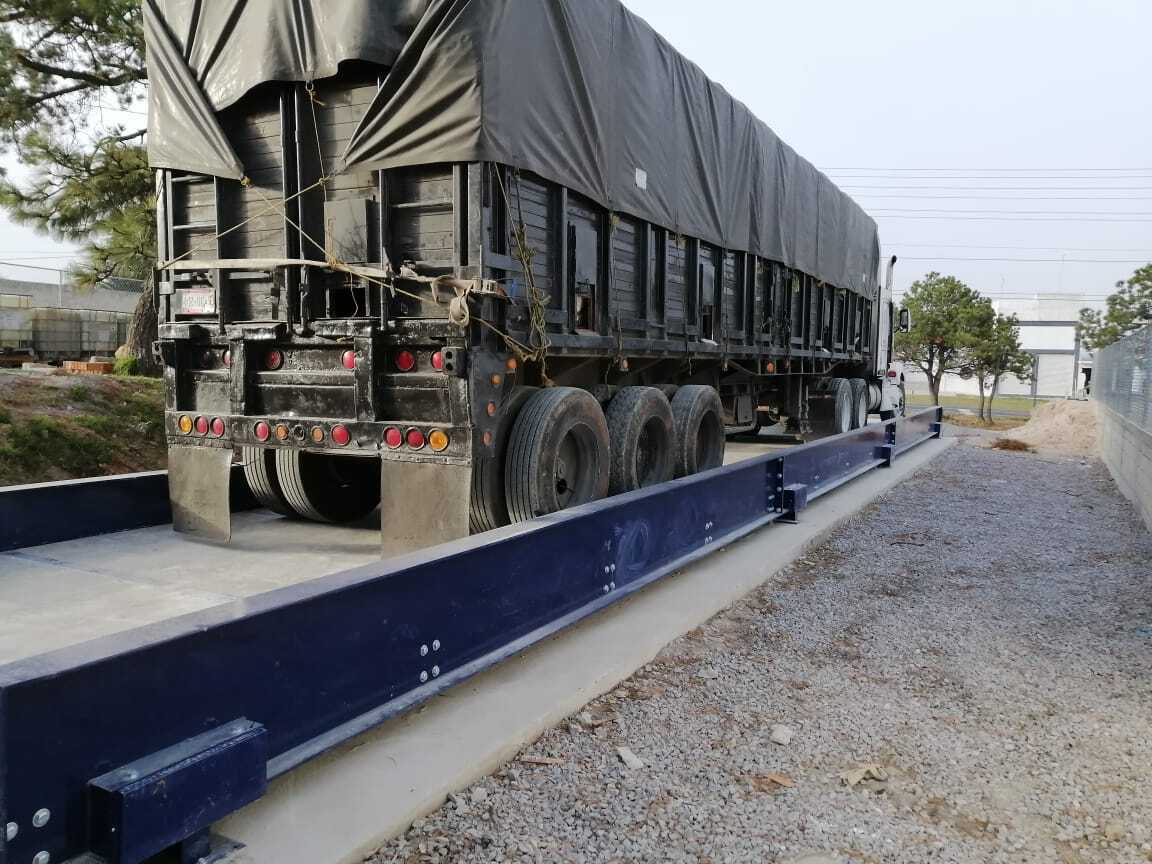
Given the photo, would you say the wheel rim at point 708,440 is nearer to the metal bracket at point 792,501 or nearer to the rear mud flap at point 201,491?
the metal bracket at point 792,501

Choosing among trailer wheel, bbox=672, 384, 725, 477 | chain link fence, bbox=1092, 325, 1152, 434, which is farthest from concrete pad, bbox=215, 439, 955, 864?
chain link fence, bbox=1092, 325, 1152, 434

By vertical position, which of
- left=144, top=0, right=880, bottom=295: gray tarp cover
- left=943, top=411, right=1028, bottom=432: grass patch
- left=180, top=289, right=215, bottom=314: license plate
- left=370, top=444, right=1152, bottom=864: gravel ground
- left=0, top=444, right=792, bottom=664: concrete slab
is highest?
left=144, top=0, right=880, bottom=295: gray tarp cover

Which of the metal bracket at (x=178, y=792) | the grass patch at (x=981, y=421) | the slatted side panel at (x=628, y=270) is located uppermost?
the slatted side panel at (x=628, y=270)

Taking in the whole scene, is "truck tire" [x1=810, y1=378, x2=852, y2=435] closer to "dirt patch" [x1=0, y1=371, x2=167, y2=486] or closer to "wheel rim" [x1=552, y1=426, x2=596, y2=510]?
"wheel rim" [x1=552, y1=426, x2=596, y2=510]

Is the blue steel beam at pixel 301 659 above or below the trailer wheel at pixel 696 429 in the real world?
Answer: below

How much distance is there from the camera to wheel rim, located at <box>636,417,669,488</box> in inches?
277

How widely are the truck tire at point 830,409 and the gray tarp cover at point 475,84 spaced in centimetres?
624

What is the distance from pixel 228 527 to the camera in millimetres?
5512

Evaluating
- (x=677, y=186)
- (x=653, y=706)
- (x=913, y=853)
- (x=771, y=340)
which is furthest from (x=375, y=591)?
(x=771, y=340)

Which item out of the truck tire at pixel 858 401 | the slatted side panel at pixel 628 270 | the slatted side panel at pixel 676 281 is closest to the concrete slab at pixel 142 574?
the slatted side panel at pixel 628 270

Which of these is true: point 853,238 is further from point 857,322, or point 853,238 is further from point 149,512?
point 149,512

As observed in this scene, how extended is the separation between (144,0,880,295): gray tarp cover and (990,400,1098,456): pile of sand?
458 inches

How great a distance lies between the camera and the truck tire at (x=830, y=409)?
13.0 m

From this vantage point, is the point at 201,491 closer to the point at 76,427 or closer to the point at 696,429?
the point at 696,429
